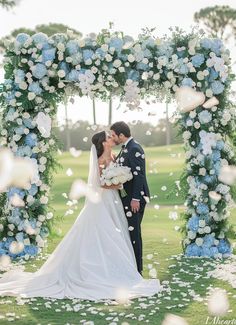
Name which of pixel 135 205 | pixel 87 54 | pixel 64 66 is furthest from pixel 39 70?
pixel 135 205

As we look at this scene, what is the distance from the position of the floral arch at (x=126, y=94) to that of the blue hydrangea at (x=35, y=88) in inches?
0.7

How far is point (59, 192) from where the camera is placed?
28.6 meters

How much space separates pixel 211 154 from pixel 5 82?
13.0 feet

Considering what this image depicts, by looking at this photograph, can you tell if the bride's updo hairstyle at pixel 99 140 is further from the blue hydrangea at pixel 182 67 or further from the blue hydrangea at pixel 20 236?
the blue hydrangea at pixel 20 236

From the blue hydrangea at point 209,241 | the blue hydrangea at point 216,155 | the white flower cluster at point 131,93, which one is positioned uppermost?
the white flower cluster at point 131,93

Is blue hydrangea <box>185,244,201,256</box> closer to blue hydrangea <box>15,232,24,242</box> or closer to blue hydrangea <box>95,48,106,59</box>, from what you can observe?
blue hydrangea <box>15,232,24,242</box>

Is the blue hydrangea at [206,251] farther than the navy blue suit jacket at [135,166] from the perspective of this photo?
Yes

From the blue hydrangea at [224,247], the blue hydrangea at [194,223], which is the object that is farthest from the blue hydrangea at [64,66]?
the blue hydrangea at [224,247]

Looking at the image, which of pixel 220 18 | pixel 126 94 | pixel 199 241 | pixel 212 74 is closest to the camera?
pixel 126 94

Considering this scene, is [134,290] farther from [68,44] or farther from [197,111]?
[68,44]

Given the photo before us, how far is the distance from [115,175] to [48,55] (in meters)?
3.02

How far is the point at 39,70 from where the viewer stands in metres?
11.5

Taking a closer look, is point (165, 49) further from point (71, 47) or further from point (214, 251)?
point (214, 251)

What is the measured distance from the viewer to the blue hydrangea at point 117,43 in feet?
37.9
